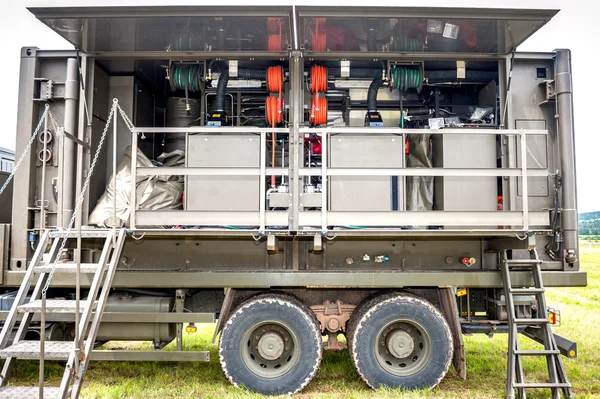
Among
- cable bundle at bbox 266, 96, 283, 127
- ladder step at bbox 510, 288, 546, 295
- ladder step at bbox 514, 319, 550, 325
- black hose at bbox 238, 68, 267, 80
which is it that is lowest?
ladder step at bbox 514, 319, 550, 325

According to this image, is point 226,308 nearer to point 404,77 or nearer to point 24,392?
point 24,392

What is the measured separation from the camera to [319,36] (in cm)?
502

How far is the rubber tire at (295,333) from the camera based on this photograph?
4.90 meters

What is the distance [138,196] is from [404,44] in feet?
11.8

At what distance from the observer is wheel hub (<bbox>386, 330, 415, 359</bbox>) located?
197 inches

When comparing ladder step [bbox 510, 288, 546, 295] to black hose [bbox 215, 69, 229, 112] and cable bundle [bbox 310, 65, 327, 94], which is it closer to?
cable bundle [bbox 310, 65, 327, 94]

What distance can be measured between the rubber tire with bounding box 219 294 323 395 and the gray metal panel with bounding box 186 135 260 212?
1.17 meters

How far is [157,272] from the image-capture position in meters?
5.08

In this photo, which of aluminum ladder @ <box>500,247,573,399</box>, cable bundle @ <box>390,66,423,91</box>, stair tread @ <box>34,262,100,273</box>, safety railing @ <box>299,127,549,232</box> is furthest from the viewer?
cable bundle @ <box>390,66,423,91</box>

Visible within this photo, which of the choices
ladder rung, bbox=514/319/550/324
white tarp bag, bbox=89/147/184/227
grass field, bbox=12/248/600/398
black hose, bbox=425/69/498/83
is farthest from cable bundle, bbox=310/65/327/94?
grass field, bbox=12/248/600/398

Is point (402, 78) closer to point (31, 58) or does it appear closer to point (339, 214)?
point (339, 214)

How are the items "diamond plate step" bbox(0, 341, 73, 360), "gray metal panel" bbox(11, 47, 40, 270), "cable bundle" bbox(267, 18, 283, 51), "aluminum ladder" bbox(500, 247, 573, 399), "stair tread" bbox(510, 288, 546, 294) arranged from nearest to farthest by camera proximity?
1. "diamond plate step" bbox(0, 341, 73, 360)
2. "aluminum ladder" bbox(500, 247, 573, 399)
3. "cable bundle" bbox(267, 18, 283, 51)
4. "stair tread" bbox(510, 288, 546, 294)
5. "gray metal panel" bbox(11, 47, 40, 270)

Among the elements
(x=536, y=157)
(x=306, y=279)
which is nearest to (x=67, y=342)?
(x=306, y=279)

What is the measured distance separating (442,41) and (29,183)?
4.96 meters
